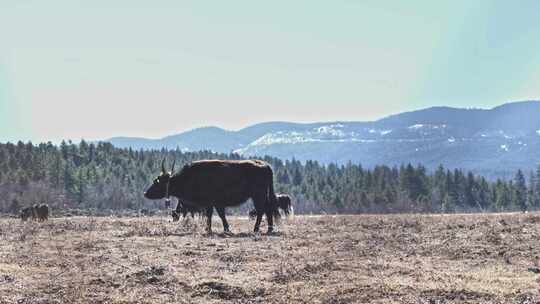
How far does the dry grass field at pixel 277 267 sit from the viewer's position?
15750 millimetres

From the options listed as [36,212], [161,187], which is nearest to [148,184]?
[36,212]

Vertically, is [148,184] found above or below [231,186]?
below

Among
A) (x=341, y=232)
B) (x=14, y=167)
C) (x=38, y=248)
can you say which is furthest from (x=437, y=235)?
(x=14, y=167)

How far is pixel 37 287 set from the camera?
54.7 ft

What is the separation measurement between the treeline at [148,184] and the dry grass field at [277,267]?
93.1 metres

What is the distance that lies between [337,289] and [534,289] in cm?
441

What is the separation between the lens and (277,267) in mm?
19500

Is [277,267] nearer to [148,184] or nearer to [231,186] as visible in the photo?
[231,186]

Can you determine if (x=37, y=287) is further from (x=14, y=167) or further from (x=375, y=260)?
(x=14, y=167)

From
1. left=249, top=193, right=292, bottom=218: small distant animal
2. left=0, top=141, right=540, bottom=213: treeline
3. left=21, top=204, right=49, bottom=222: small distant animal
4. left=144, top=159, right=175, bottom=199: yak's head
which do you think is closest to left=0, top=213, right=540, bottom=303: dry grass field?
left=144, top=159, right=175, bottom=199: yak's head

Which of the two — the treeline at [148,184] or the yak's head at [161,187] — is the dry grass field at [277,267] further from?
the treeline at [148,184]

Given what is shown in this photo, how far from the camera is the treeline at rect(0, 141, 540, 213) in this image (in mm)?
130750

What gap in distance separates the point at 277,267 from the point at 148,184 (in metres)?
135

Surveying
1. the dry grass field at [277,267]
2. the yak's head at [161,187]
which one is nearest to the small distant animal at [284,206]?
the yak's head at [161,187]
